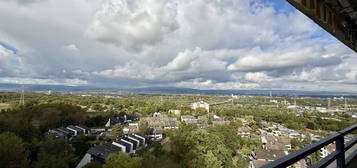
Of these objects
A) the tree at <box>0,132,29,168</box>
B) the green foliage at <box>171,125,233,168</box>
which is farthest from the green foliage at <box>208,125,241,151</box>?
the tree at <box>0,132,29,168</box>

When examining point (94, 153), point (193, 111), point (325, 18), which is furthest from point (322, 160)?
point (193, 111)

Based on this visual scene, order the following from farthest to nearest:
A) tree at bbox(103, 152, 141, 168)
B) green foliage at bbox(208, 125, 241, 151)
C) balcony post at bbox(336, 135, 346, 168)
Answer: green foliage at bbox(208, 125, 241, 151) < tree at bbox(103, 152, 141, 168) < balcony post at bbox(336, 135, 346, 168)

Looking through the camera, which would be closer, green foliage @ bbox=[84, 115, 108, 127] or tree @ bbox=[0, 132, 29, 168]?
tree @ bbox=[0, 132, 29, 168]

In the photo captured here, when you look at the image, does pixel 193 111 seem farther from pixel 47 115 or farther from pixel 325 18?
pixel 325 18

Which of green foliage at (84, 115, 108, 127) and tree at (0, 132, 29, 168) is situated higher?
tree at (0, 132, 29, 168)

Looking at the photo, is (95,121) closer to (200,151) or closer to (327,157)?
(200,151)

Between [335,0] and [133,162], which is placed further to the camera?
[133,162]

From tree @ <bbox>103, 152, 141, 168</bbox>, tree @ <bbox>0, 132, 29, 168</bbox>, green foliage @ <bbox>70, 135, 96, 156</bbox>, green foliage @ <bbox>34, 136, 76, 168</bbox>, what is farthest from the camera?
green foliage @ <bbox>70, 135, 96, 156</bbox>

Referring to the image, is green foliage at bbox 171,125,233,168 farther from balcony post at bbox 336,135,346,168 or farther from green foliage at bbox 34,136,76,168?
balcony post at bbox 336,135,346,168

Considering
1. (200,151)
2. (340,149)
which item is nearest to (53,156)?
(200,151)

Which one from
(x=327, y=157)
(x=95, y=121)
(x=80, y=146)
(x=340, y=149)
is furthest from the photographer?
(x=95, y=121)

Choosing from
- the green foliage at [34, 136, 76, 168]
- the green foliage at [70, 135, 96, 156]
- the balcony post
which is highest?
the balcony post
